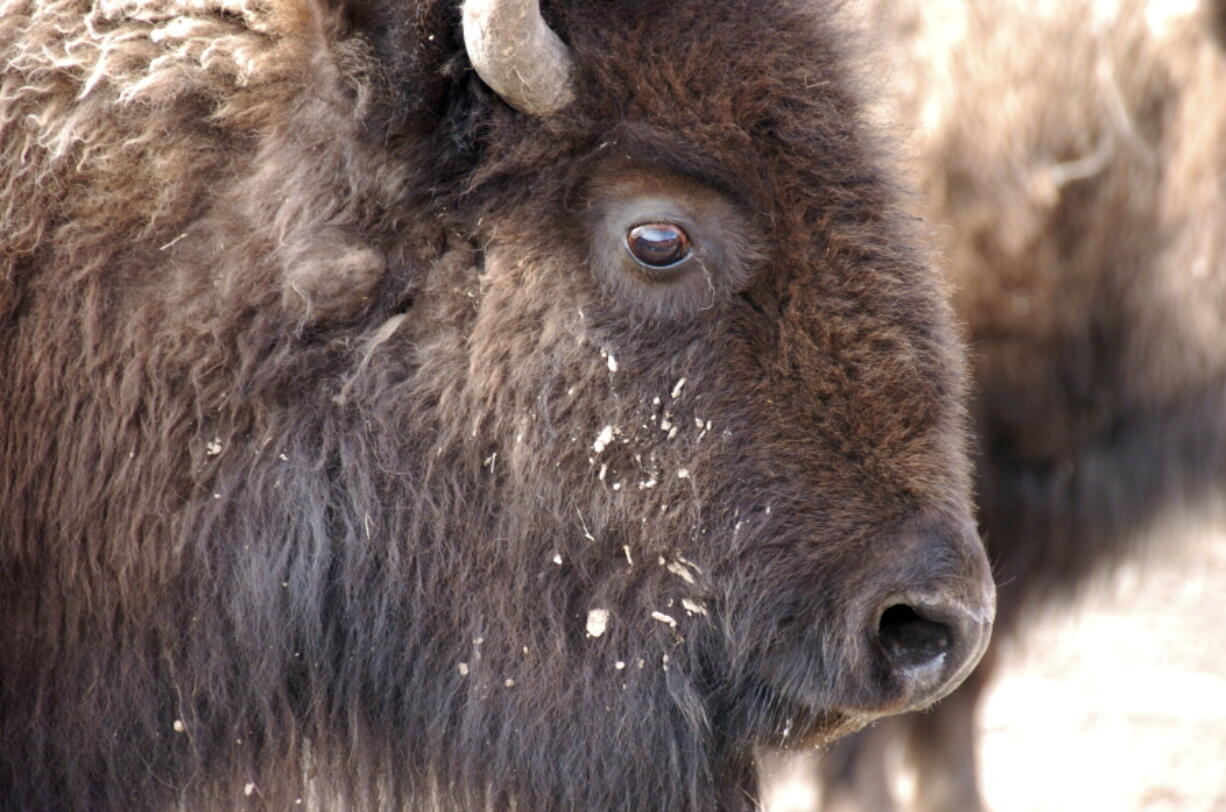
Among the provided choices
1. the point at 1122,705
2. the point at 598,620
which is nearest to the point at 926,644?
the point at 598,620

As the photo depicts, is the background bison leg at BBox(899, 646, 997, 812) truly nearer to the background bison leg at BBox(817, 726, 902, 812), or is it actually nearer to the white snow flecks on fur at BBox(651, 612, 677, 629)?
the background bison leg at BBox(817, 726, 902, 812)

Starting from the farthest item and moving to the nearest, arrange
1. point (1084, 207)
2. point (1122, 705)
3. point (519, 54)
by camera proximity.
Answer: point (1122, 705)
point (1084, 207)
point (519, 54)

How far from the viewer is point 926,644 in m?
2.41

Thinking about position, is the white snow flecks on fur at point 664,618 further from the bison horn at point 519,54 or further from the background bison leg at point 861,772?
the background bison leg at point 861,772

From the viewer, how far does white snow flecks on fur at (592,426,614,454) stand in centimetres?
252

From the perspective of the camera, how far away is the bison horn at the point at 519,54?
238 centimetres

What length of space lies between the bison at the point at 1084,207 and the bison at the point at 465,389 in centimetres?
230

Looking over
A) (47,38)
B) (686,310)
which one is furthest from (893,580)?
(47,38)

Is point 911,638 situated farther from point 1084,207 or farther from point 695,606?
point 1084,207

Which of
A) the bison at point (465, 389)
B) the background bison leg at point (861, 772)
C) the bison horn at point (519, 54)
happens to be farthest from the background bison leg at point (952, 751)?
the bison horn at point (519, 54)

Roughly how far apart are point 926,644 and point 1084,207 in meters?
2.85

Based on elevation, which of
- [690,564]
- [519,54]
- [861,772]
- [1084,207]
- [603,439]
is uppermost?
[519,54]

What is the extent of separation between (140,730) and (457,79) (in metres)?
1.23

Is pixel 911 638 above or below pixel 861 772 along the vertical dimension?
above
